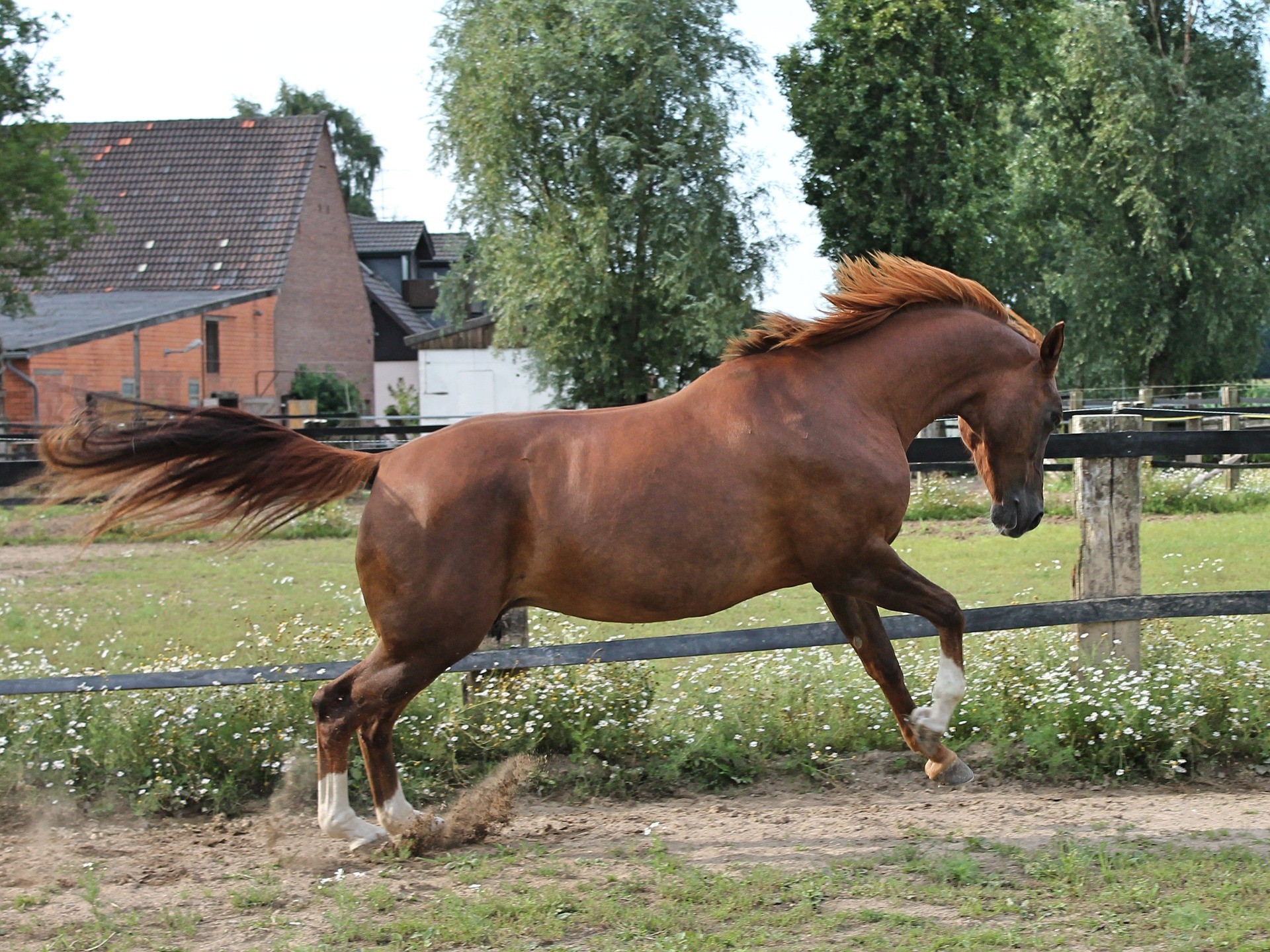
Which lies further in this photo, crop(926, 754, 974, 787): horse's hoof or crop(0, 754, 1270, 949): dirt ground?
crop(926, 754, 974, 787): horse's hoof

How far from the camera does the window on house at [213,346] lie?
1282 inches

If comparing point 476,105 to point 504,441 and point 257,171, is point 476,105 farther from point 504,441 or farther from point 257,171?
point 504,441

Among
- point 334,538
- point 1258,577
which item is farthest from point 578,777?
point 334,538

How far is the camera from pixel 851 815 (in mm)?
Result: 4867

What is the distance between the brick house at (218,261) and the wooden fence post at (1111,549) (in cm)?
2754

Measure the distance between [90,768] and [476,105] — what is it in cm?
2219

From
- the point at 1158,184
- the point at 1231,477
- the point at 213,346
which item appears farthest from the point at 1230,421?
the point at 213,346

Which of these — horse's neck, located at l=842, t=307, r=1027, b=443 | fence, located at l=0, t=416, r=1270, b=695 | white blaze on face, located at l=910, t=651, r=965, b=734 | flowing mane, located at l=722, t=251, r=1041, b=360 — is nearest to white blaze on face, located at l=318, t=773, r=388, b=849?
fence, located at l=0, t=416, r=1270, b=695

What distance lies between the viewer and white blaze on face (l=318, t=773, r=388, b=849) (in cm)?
453

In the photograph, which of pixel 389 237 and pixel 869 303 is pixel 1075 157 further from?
pixel 869 303

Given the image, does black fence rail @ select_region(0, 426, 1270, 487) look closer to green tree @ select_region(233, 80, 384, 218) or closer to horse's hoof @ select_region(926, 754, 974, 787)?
horse's hoof @ select_region(926, 754, 974, 787)

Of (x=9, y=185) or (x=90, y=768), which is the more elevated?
(x=9, y=185)

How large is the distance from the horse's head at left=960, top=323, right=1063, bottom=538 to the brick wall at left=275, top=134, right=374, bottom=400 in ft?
107

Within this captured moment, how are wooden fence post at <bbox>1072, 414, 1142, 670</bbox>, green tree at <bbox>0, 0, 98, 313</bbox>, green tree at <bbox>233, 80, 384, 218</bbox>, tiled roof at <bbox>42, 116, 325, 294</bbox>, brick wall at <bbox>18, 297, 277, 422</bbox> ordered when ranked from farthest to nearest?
1. green tree at <bbox>233, 80, 384, 218</bbox>
2. tiled roof at <bbox>42, 116, 325, 294</bbox>
3. brick wall at <bbox>18, 297, 277, 422</bbox>
4. green tree at <bbox>0, 0, 98, 313</bbox>
5. wooden fence post at <bbox>1072, 414, 1142, 670</bbox>
